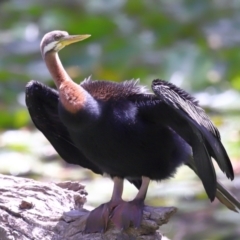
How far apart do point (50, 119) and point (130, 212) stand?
1.84ft

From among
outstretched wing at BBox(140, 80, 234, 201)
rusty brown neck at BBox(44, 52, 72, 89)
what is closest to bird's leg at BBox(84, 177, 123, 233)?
outstretched wing at BBox(140, 80, 234, 201)

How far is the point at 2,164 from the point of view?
487cm

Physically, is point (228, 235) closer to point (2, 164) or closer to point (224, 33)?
point (2, 164)

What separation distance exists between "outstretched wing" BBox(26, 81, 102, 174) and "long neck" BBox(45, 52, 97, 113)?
198mm

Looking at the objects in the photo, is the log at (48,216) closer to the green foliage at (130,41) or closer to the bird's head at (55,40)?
the bird's head at (55,40)

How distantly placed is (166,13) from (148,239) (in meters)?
4.36

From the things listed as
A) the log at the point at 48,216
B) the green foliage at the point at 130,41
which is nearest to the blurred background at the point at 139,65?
the green foliage at the point at 130,41

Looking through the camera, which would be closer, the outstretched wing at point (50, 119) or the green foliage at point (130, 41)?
the outstretched wing at point (50, 119)

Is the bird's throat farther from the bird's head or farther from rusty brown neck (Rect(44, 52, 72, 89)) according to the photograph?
the bird's head

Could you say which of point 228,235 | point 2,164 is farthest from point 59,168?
point 228,235

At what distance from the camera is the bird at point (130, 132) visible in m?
2.88

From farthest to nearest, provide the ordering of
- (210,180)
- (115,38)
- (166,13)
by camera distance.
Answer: (166,13) < (115,38) < (210,180)

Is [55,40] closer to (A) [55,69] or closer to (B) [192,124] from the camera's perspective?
(A) [55,69]

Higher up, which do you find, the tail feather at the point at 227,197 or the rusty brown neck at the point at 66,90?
the rusty brown neck at the point at 66,90
